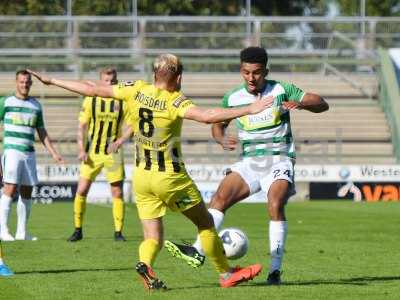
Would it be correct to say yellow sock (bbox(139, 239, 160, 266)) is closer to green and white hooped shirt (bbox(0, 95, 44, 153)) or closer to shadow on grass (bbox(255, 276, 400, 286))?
shadow on grass (bbox(255, 276, 400, 286))

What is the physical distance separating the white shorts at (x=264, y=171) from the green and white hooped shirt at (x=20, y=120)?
5937mm

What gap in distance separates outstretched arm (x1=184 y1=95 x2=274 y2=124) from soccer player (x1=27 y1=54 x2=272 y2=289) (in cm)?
1

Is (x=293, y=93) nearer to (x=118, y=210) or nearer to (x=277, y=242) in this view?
(x=277, y=242)

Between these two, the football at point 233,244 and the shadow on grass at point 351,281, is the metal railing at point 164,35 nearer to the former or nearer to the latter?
the shadow on grass at point 351,281

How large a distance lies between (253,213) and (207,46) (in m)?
13.1

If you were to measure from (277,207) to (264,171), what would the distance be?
48 centimetres

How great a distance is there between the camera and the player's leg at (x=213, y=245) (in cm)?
1014

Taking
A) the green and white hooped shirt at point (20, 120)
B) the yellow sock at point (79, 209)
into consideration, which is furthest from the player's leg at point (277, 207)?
the green and white hooped shirt at point (20, 120)

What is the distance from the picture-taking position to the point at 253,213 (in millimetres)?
24312

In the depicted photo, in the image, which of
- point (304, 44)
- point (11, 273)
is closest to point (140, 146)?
point (11, 273)

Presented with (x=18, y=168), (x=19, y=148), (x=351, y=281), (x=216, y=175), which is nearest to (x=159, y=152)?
(x=351, y=281)

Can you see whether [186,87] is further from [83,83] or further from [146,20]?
[83,83]

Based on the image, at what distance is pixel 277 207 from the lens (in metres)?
10.9

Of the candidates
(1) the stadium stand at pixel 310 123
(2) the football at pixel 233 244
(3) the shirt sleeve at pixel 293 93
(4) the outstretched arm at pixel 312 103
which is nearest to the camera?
(4) the outstretched arm at pixel 312 103
